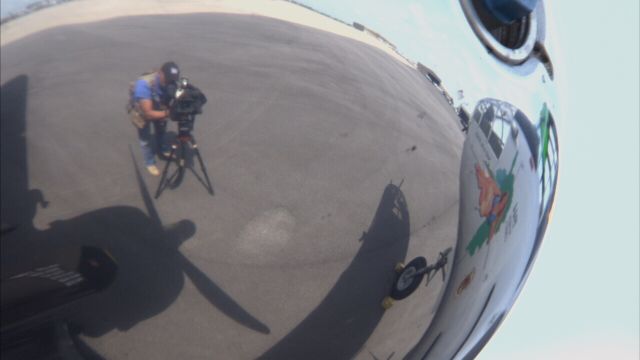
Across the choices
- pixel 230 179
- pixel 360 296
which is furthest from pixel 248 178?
pixel 360 296

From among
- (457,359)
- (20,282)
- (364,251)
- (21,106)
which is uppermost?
(21,106)

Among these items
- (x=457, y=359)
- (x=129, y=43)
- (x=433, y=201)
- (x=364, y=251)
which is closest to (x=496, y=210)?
(x=433, y=201)

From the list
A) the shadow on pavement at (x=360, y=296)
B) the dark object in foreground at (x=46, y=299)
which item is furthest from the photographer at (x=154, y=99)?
the shadow on pavement at (x=360, y=296)

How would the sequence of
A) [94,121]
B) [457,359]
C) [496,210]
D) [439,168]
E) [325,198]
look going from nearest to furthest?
[94,121]
[325,198]
[439,168]
[496,210]
[457,359]

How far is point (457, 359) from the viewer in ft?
5.41

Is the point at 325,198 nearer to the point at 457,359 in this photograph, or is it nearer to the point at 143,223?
the point at 143,223

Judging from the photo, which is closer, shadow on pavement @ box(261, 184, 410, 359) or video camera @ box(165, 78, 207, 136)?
video camera @ box(165, 78, 207, 136)

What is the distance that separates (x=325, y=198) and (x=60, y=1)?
44 cm

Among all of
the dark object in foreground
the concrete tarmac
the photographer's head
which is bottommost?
the dark object in foreground

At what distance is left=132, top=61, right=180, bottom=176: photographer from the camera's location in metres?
0.86

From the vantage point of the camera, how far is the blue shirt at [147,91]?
0.86m

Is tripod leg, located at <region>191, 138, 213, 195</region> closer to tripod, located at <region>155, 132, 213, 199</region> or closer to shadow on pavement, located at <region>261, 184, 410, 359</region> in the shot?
tripod, located at <region>155, 132, 213, 199</region>

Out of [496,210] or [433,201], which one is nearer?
Answer: [433,201]

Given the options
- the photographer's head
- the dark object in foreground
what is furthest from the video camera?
the dark object in foreground
